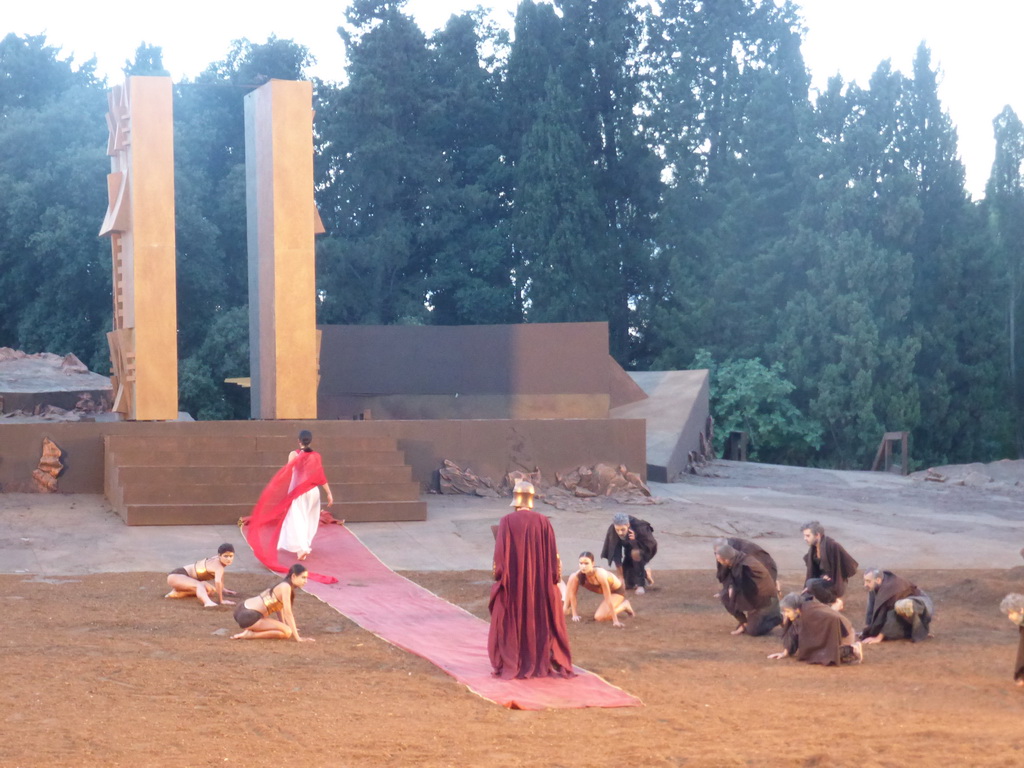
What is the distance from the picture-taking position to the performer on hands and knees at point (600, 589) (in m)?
9.80

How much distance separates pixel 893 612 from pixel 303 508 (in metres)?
6.06

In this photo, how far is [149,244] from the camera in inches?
Result: 639

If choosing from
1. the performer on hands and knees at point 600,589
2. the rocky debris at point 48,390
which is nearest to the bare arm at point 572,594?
the performer on hands and knees at point 600,589

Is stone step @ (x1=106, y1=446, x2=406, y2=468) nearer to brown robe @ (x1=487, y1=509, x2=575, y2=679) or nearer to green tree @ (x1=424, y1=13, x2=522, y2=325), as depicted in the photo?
brown robe @ (x1=487, y1=509, x2=575, y2=679)

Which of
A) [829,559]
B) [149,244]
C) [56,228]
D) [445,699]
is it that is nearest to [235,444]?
[149,244]

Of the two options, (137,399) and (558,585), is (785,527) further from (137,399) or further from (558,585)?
(137,399)

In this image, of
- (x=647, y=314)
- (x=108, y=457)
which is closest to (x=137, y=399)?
(x=108, y=457)

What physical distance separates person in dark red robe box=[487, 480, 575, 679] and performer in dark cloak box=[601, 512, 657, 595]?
3.19m

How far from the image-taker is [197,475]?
48.0ft

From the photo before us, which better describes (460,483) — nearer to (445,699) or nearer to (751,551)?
(751,551)

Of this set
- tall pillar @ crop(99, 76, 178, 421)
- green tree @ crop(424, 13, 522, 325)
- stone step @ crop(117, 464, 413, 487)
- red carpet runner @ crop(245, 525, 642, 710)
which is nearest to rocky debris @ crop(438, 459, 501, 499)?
stone step @ crop(117, 464, 413, 487)

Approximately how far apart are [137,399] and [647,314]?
21.3 meters

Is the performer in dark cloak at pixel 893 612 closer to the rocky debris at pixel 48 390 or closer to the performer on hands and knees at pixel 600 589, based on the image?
the performer on hands and knees at pixel 600 589

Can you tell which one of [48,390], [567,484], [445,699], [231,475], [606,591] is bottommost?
[445,699]
